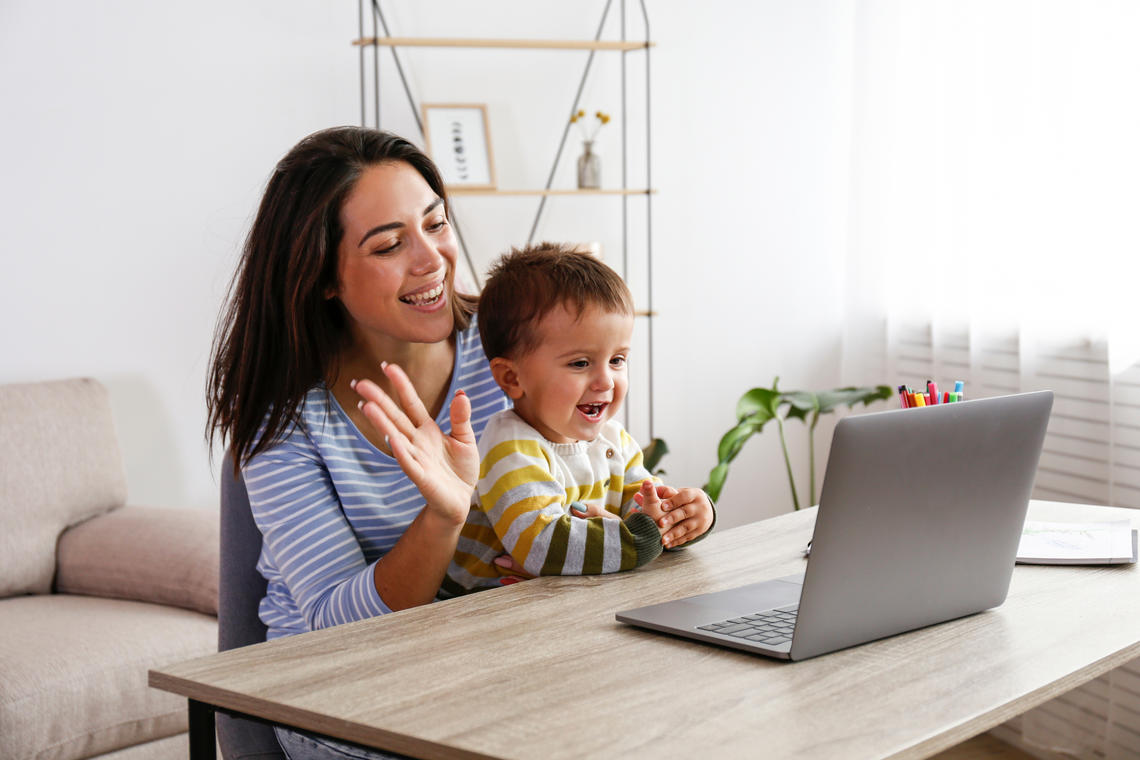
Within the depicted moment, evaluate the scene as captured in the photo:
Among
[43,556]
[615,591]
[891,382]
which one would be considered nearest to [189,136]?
[43,556]

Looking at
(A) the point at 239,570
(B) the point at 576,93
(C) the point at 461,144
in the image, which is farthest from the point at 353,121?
(A) the point at 239,570

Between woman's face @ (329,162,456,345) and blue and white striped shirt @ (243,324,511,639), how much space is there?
0.13 m

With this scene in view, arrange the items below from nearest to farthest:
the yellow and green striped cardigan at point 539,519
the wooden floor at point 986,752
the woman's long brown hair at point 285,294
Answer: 1. the yellow and green striped cardigan at point 539,519
2. the woman's long brown hair at point 285,294
3. the wooden floor at point 986,752

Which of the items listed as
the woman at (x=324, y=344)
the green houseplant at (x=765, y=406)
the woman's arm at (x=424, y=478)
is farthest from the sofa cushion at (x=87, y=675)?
the green houseplant at (x=765, y=406)

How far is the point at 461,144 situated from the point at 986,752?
2121mm

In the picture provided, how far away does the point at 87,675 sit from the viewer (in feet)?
6.86

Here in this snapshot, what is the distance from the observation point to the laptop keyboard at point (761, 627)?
102 cm

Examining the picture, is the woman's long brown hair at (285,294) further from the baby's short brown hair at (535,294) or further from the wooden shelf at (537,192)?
the wooden shelf at (537,192)

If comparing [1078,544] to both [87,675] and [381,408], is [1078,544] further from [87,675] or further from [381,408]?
[87,675]

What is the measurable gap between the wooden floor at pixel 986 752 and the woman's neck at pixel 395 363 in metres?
1.83

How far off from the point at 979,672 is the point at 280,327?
0.90m

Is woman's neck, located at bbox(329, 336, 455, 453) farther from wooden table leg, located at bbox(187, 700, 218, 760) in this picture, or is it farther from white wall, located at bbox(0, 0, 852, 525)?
white wall, located at bbox(0, 0, 852, 525)

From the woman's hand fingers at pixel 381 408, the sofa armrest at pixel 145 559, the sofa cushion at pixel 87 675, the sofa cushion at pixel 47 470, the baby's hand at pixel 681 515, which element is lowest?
the sofa cushion at pixel 87 675

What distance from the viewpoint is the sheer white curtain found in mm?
2486
